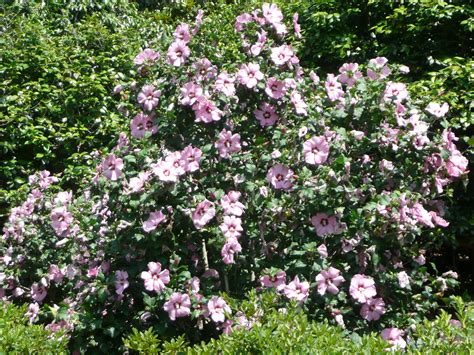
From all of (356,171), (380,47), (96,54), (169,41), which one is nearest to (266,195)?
(356,171)

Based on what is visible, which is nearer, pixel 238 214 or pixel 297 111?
pixel 238 214

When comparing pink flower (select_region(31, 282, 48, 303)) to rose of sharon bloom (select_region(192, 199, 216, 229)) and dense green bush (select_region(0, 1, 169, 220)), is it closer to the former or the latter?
dense green bush (select_region(0, 1, 169, 220))

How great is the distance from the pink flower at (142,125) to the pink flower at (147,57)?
0.96 ft

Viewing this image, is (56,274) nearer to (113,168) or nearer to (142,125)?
(113,168)

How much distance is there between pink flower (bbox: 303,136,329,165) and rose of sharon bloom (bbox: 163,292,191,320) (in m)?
0.90

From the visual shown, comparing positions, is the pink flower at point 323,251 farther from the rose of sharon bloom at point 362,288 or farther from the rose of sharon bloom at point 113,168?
the rose of sharon bloom at point 113,168

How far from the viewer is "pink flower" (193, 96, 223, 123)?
3.19 meters

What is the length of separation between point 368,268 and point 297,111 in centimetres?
90

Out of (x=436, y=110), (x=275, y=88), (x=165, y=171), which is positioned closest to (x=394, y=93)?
(x=436, y=110)

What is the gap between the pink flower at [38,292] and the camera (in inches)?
151

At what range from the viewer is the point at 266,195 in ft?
10.3

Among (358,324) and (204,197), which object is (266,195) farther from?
(358,324)

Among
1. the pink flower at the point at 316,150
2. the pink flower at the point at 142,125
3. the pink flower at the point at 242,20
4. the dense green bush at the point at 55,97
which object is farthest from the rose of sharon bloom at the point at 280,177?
the dense green bush at the point at 55,97

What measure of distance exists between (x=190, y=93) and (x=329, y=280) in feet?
3.75
